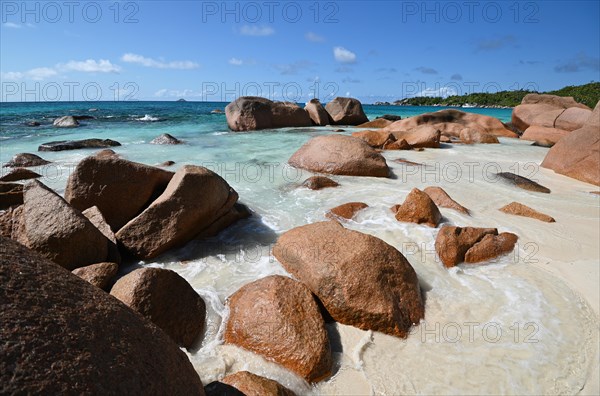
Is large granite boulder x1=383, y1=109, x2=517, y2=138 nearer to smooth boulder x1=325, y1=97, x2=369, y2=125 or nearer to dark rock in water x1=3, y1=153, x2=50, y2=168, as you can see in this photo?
smooth boulder x1=325, y1=97, x2=369, y2=125

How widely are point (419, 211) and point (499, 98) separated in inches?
3079

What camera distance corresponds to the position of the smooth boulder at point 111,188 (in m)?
4.08

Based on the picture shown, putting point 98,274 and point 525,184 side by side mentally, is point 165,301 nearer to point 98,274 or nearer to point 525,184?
point 98,274

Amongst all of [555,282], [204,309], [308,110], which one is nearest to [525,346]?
[555,282]

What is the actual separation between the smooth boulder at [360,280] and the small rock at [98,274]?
58.3 inches

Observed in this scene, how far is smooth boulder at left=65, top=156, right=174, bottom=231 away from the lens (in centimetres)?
408

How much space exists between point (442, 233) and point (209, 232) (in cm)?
257

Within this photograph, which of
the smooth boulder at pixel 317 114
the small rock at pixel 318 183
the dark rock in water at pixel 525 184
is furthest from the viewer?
the smooth boulder at pixel 317 114

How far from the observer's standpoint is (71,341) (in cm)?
117

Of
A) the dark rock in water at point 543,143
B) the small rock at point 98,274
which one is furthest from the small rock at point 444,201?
the dark rock in water at point 543,143

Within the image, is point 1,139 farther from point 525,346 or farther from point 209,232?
point 525,346

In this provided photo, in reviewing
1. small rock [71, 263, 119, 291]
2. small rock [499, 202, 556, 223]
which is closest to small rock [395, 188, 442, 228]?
small rock [499, 202, 556, 223]

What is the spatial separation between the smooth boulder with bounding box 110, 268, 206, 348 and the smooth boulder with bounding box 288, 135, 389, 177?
4711mm

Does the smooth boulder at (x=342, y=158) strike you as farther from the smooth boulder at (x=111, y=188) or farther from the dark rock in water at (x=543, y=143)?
the dark rock in water at (x=543, y=143)
